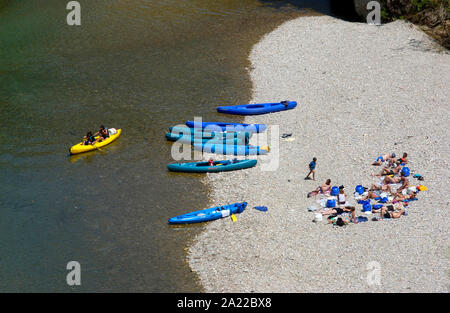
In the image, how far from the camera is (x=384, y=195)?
78.3ft

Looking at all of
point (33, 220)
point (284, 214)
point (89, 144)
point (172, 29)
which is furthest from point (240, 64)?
point (33, 220)

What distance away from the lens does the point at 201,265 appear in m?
21.9

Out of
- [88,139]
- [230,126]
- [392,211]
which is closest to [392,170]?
[392,211]

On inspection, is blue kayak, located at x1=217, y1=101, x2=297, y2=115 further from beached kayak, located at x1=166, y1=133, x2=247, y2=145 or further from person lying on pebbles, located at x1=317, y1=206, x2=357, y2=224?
person lying on pebbles, located at x1=317, y1=206, x2=357, y2=224

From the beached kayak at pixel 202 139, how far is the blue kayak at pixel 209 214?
6.03 meters

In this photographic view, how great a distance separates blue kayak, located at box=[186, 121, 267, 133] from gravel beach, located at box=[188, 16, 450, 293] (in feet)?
3.06

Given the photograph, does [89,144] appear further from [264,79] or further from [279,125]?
[264,79]

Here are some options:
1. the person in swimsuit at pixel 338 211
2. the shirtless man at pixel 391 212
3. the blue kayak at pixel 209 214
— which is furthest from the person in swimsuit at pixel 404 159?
the blue kayak at pixel 209 214

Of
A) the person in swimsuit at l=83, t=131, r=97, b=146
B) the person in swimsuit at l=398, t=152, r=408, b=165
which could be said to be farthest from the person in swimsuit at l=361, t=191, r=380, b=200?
the person in swimsuit at l=83, t=131, r=97, b=146

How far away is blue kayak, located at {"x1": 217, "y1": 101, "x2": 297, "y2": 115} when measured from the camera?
32688 mm

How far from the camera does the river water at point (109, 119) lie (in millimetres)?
22391

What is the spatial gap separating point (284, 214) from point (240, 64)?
17.8 metres

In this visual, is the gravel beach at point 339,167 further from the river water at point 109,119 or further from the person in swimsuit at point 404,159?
the river water at point 109,119

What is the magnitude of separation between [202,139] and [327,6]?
2515 cm
